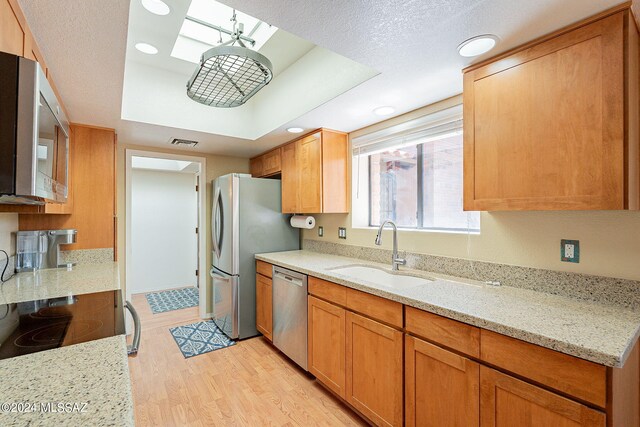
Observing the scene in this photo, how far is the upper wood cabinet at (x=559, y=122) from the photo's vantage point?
3.73 ft

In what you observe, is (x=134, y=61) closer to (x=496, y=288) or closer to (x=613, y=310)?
(x=496, y=288)

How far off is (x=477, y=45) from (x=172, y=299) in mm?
4823

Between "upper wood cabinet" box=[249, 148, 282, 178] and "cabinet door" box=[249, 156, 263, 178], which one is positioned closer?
"upper wood cabinet" box=[249, 148, 282, 178]

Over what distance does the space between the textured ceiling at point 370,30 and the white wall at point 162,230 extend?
131 inches

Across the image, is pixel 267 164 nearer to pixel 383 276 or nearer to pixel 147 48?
pixel 147 48

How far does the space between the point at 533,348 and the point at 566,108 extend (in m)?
0.99

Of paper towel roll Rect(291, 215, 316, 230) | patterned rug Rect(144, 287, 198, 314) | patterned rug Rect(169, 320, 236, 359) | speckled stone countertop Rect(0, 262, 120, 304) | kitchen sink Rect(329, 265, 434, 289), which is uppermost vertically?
paper towel roll Rect(291, 215, 316, 230)

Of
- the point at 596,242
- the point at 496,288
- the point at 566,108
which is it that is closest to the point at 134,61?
the point at 566,108

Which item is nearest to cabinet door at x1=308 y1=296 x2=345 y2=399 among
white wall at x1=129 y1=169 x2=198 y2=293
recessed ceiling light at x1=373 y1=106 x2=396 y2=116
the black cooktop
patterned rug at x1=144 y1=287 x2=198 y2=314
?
the black cooktop

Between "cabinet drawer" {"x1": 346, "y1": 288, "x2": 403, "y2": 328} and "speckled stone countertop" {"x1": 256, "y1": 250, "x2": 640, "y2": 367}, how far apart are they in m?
0.04

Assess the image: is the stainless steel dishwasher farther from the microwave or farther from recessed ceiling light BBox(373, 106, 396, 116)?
the microwave

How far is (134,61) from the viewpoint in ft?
8.24

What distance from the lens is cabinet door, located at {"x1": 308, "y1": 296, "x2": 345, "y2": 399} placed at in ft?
6.55

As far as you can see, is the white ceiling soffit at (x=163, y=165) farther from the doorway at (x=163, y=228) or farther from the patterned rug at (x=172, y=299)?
the patterned rug at (x=172, y=299)
